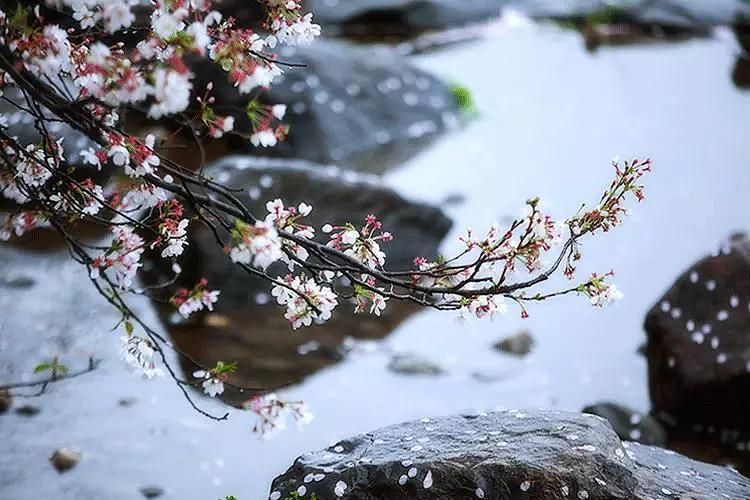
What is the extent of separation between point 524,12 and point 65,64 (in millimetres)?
6539

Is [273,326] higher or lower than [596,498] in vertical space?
higher

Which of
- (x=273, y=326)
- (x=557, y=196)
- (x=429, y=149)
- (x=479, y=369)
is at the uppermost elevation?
(x=429, y=149)

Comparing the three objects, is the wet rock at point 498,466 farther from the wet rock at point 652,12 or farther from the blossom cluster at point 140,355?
the wet rock at point 652,12

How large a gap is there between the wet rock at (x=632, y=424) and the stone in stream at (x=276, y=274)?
0.98 meters

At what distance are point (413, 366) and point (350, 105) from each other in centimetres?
238

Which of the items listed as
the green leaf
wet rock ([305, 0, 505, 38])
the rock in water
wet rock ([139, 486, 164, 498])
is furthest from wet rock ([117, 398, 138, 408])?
wet rock ([305, 0, 505, 38])

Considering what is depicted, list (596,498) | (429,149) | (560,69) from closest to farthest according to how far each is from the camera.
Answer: (596,498) → (429,149) → (560,69)

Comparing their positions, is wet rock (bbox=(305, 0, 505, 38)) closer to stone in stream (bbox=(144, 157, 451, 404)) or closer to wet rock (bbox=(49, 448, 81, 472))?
stone in stream (bbox=(144, 157, 451, 404))

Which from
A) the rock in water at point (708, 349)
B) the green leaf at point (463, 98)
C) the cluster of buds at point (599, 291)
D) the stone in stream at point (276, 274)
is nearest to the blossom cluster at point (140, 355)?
the cluster of buds at point (599, 291)

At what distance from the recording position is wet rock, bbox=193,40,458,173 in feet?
17.5

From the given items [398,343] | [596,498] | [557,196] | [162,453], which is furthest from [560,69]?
[596,498]

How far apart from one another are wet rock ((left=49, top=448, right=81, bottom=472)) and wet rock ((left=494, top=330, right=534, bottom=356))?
1.68 metres

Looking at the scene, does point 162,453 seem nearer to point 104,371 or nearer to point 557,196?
point 104,371

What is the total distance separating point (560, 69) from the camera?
262 inches
